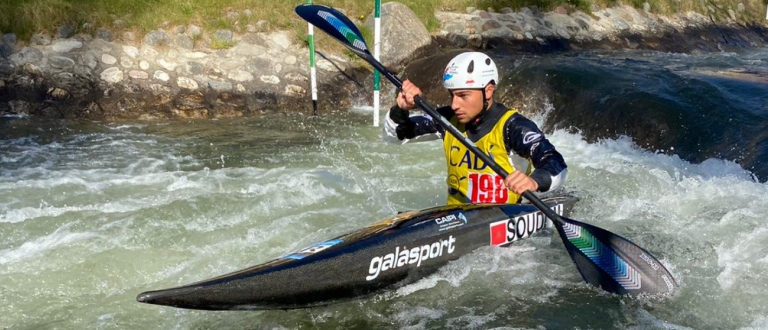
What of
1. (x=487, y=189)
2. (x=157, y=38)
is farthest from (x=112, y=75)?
(x=487, y=189)

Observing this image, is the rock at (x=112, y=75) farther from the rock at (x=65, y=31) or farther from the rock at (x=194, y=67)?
the rock at (x=194, y=67)

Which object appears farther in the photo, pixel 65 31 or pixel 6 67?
pixel 65 31

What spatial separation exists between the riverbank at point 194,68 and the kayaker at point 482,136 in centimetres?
512

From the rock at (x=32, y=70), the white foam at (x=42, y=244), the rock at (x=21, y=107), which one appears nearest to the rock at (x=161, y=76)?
the rock at (x=32, y=70)

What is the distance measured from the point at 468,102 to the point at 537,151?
50cm

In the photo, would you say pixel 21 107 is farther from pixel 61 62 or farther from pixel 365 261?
pixel 365 261

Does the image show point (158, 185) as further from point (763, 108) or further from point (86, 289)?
point (763, 108)

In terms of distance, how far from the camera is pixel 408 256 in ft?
14.0

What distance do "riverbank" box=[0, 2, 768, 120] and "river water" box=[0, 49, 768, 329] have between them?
417 millimetres

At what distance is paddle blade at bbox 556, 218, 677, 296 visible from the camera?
14.1ft

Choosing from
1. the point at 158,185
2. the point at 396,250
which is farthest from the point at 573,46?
the point at 396,250

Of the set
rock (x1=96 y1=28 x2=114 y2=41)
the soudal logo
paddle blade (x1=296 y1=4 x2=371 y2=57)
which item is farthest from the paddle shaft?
rock (x1=96 y1=28 x2=114 y2=41)

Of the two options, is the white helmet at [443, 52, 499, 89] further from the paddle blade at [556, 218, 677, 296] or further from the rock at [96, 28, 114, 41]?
the rock at [96, 28, 114, 41]

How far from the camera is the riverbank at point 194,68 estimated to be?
29.0 feet
